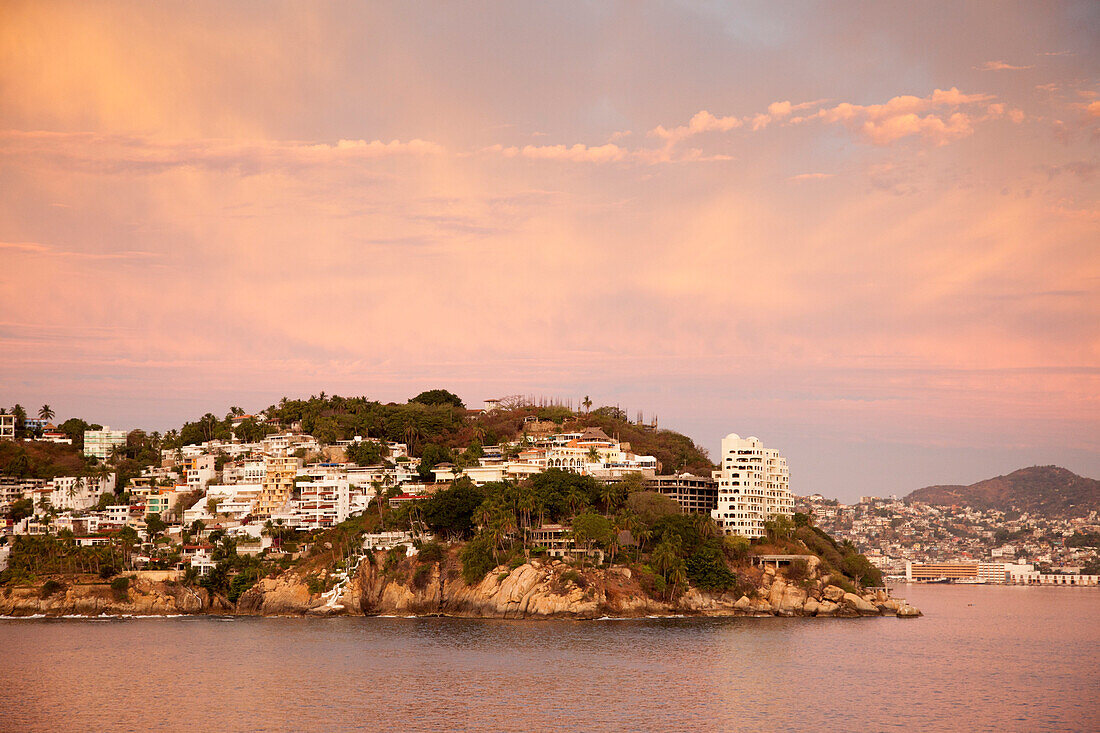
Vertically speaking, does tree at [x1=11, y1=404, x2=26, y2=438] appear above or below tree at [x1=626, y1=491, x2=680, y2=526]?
above

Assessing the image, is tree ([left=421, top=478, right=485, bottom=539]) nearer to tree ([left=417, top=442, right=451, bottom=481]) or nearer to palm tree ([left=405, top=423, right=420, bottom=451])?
tree ([left=417, top=442, right=451, bottom=481])

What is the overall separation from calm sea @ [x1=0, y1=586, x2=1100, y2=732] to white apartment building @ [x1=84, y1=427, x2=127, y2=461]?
54490 millimetres

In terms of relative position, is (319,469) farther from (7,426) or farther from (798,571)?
(7,426)

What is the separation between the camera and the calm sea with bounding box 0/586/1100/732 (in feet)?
153

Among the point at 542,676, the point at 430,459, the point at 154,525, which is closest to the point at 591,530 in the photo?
the point at 542,676

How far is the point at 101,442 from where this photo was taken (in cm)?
13700

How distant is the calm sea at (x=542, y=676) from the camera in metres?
46.7

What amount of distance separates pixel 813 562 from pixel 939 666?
1041 inches

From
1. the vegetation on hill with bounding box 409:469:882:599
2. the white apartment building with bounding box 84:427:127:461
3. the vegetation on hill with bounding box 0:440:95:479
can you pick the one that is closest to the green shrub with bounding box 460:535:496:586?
the vegetation on hill with bounding box 409:469:882:599

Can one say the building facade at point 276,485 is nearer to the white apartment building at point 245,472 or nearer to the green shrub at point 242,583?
the white apartment building at point 245,472

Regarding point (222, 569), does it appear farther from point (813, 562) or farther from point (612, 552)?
point (813, 562)

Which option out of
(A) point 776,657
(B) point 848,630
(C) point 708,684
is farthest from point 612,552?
(C) point 708,684

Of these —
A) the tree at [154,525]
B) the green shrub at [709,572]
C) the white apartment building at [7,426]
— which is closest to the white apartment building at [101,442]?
the white apartment building at [7,426]

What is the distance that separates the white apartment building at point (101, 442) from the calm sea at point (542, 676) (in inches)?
2145
